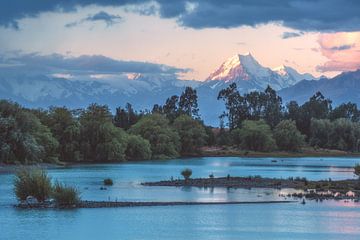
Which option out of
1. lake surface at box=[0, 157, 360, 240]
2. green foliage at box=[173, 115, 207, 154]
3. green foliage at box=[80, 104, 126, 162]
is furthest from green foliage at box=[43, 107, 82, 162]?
lake surface at box=[0, 157, 360, 240]

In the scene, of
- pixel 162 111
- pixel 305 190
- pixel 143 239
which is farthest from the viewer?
pixel 162 111

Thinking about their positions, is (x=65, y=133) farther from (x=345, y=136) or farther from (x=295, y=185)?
(x=345, y=136)

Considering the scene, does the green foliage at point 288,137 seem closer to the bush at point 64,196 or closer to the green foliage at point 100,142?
the green foliage at point 100,142

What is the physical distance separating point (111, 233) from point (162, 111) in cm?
15631

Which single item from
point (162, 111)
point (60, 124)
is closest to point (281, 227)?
point (60, 124)

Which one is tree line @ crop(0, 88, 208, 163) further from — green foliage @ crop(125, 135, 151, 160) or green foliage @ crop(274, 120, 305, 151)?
green foliage @ crop(274, 120, 305, 151)

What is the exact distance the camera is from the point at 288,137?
577 feet

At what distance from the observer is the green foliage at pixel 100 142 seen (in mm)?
132875

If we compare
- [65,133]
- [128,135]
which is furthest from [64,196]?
[128,135]

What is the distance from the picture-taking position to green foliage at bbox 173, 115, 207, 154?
16475cm

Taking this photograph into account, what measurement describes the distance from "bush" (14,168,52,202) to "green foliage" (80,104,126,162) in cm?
7989

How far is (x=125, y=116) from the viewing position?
181625 millimetres

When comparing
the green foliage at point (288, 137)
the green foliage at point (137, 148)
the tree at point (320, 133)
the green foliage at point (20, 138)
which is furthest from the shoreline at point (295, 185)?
the tree at point (320, 133)

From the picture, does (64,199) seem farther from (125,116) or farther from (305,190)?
(125,116)
